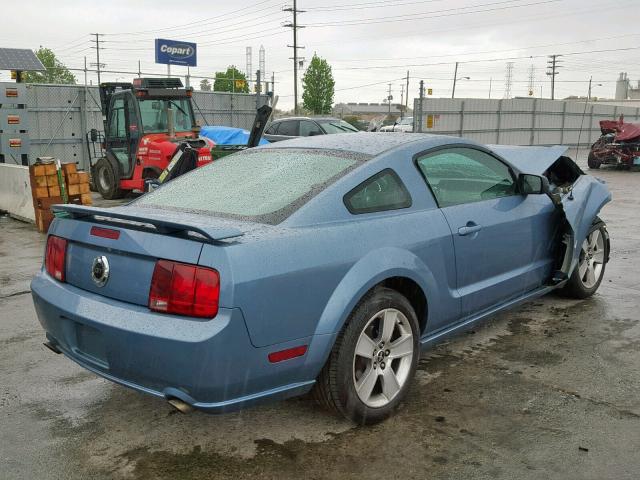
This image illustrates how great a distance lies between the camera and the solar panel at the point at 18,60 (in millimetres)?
13945

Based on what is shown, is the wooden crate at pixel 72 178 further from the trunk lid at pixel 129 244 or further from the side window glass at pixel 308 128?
the side window glass at pixel 308 128

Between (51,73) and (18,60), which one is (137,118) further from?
(51,73)

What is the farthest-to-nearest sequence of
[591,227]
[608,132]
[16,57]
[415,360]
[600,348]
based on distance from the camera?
1. [608,132]
2. [16,57]
3. [591,227]
4. [600,348]
5. [415,360]

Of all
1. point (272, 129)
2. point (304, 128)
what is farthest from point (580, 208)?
point (272, 129)

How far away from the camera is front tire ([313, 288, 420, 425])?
121 inches

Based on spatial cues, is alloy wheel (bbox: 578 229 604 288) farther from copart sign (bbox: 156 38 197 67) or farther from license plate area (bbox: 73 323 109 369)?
copart sign (bbox: 156 38 197 67)

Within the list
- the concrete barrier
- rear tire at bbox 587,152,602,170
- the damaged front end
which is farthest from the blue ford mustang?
rear tire at bbox 587,152,602,170

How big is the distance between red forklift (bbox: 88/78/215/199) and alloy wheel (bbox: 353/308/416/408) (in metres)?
8.86

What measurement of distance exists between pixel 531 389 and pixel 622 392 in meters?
0.52

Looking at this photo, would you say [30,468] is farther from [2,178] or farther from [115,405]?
[2,178]

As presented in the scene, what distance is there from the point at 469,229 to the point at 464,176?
1.65 ft

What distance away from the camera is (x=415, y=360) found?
3500 millimetres

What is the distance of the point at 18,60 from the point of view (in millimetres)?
14336

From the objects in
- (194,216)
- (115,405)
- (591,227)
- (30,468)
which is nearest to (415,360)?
(194,216)
